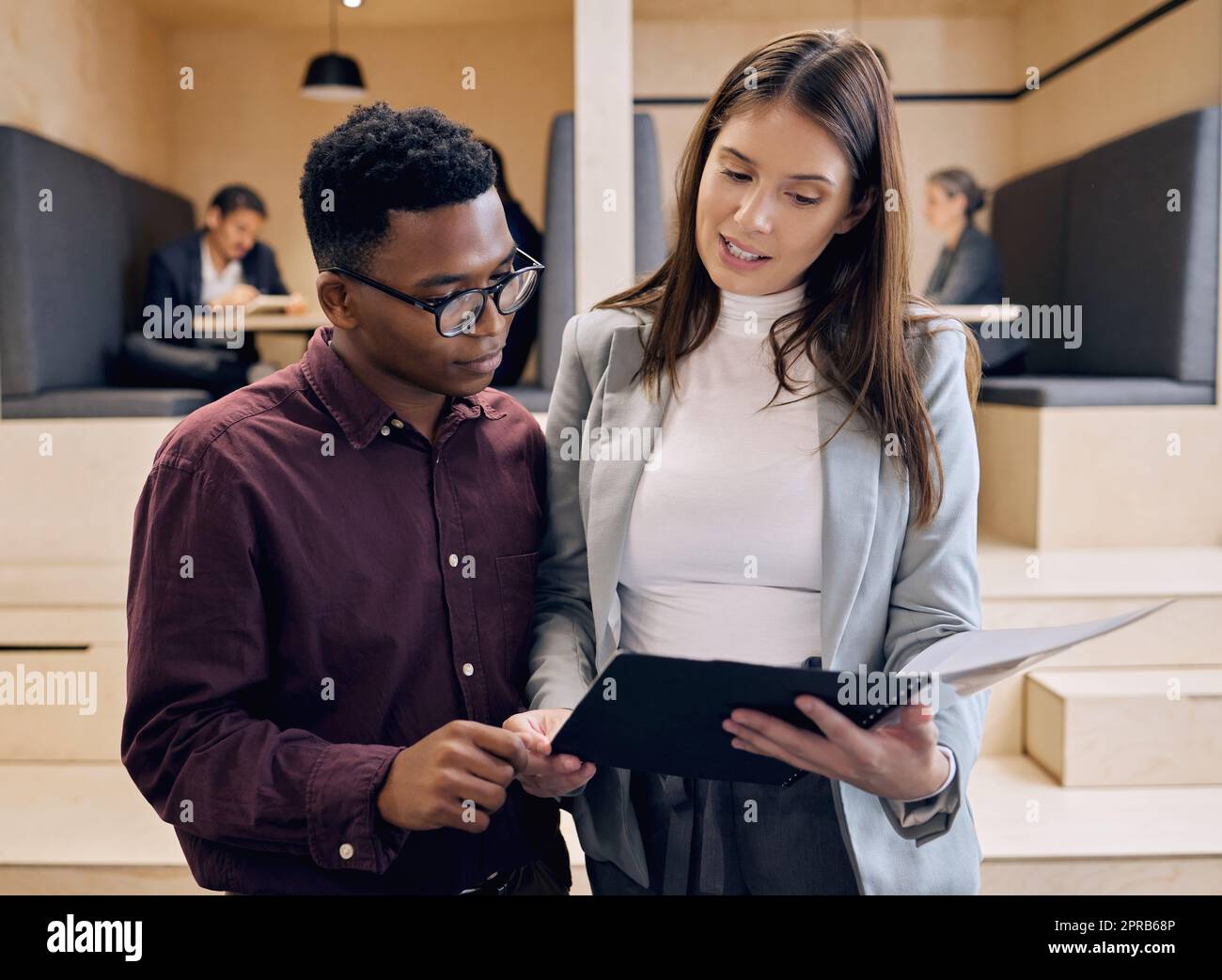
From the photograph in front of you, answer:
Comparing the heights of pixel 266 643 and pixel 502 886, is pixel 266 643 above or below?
above

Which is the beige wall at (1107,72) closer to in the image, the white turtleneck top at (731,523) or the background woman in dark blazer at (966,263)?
the background woman in dark blazer at (966,263)

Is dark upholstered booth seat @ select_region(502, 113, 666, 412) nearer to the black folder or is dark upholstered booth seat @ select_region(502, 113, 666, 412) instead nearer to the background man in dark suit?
the background man in dark suit

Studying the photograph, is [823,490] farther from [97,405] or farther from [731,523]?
[97,405]

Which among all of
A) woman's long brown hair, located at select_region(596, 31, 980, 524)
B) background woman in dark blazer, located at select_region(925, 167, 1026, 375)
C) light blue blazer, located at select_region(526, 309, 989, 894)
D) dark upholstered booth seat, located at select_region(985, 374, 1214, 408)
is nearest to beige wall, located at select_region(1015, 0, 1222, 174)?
background woman in dark blazer, located at select_region(925, 167, 1026, 375)

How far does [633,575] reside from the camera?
40.9 inches

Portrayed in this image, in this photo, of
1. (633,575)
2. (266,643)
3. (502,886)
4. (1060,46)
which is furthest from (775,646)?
(1060,46)

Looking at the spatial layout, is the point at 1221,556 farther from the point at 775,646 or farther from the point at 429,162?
the point at 429,162

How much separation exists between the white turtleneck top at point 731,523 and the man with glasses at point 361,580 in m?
0.12

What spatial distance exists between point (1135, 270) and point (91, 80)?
3.86 meters

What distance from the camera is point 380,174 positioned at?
92 centimetres

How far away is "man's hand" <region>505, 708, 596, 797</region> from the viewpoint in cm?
88

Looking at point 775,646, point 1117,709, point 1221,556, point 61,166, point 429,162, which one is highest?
point 61,166

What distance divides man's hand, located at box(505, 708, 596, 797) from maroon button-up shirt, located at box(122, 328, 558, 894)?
2.9 inches

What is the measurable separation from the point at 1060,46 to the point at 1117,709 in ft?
10.8
